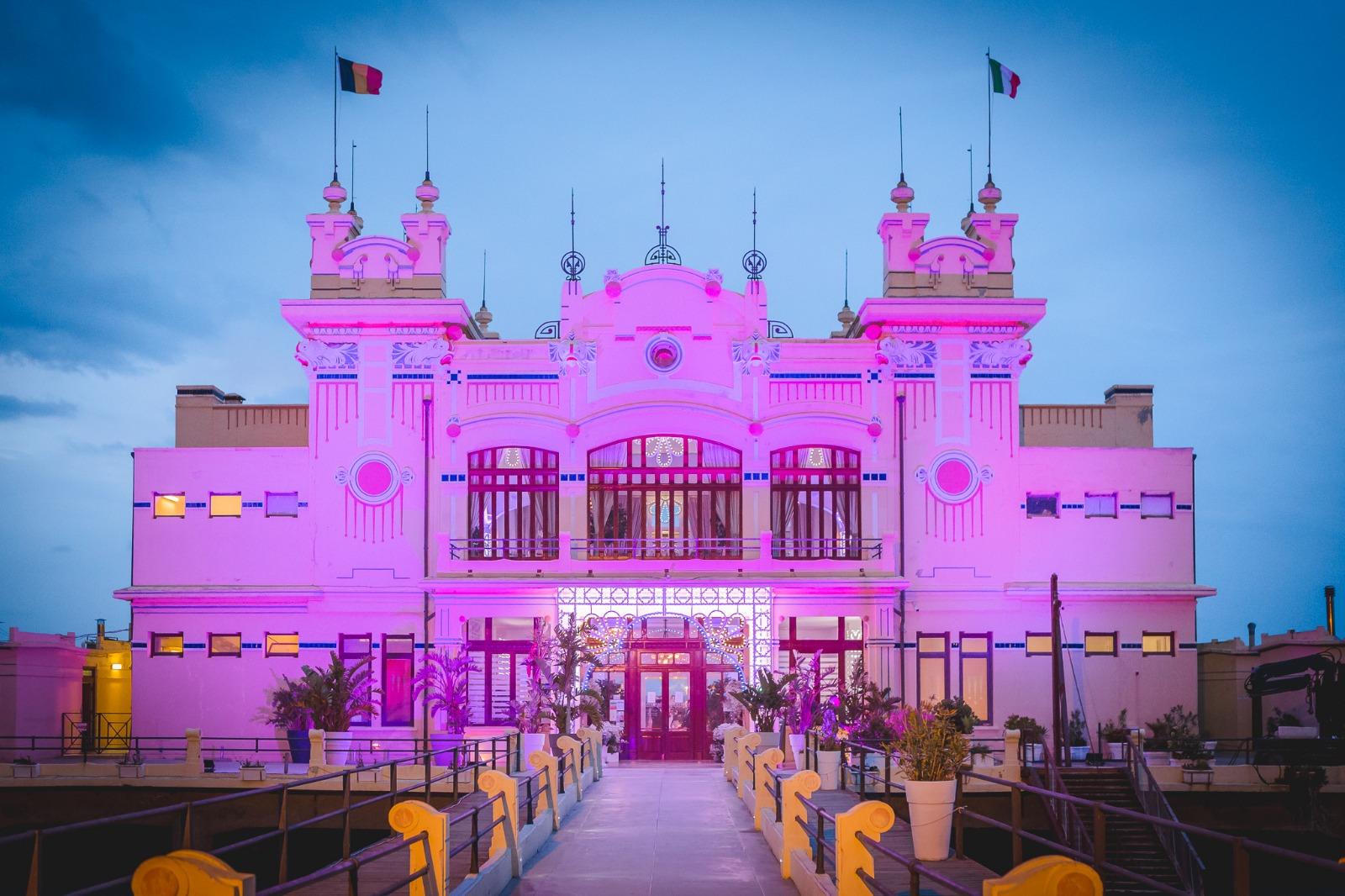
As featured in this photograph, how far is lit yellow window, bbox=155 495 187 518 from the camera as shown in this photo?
1289 inches

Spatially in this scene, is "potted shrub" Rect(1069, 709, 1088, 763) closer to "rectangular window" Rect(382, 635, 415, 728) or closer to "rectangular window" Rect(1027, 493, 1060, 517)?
"rectangular window" Rect(1027, 493, 1060, 517)

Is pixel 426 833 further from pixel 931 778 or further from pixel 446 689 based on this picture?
pixel 446 689

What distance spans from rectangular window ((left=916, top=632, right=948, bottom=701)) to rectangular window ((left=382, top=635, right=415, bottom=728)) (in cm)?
1183

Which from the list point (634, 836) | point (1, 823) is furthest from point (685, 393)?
point (1, 823)

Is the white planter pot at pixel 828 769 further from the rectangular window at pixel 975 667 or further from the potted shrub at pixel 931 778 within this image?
the rectangular window at pixel 975 667

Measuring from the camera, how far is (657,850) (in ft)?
56.6

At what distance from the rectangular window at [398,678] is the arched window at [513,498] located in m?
2.69

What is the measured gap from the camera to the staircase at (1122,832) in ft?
81.0

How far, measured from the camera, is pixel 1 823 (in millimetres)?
26250

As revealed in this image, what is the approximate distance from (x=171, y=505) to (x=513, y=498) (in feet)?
27.7

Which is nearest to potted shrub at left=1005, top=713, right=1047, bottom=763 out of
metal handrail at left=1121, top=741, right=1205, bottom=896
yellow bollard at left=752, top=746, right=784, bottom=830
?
metal handrail at left=1121, top=741, right=1205, bottom=896

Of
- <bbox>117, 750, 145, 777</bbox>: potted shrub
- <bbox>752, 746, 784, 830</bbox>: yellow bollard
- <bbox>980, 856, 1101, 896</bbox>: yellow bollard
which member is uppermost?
<bbox>980, 856, 1101, 896</bbox>: yellow bollard

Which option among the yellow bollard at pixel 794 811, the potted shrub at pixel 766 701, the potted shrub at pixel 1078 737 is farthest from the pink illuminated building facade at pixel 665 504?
the yellow bollard at pixel 794 811

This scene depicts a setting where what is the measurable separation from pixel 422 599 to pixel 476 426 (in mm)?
4220
